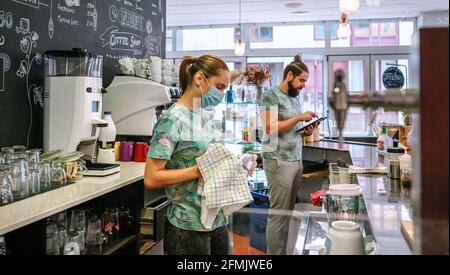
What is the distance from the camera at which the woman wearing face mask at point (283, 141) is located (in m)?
2.74

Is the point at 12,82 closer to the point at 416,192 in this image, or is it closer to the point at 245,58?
the point at 416,192

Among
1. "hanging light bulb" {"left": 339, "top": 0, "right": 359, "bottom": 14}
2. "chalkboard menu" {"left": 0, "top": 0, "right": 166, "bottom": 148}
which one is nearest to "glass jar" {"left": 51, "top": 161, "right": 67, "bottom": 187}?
Answer: "chalkboard menu" {"left": 0, "top": 0, "right": 166, "bottom": 148}

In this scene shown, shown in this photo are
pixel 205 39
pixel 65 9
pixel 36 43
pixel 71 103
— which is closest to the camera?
pixel 71 103

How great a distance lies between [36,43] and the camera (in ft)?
7.89

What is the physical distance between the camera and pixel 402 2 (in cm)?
578

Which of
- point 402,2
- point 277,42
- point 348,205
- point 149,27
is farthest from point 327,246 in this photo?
point 277,42

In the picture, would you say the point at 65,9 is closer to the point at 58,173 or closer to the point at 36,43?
the point at 36,43

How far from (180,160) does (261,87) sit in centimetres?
246

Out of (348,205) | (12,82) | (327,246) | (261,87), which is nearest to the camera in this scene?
(327,246)

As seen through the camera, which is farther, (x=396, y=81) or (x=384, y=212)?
(x=384, y=212)

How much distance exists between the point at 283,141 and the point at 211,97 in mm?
1206

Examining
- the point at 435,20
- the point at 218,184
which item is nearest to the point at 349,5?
the point at 218,184

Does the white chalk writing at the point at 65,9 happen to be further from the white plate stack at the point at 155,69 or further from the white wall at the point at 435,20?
the white wall at the point at 435,20

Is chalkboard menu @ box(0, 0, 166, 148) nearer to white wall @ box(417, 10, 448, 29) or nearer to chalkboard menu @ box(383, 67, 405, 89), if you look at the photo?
chalkboard menu @ box(383, 67, 405, 89)
